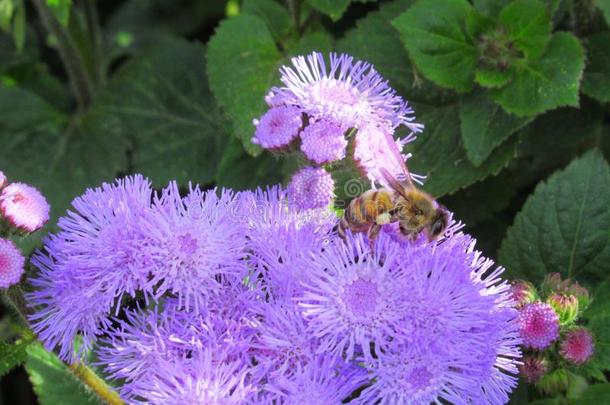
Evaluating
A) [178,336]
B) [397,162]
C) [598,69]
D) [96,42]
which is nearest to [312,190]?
[397,162]

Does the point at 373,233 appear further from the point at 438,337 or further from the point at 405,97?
the point at 405,97

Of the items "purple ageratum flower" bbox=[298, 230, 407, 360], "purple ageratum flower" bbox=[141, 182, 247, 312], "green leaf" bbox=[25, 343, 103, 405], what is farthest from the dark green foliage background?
"purple ageratum flower" bbox=[298, 230, 407, 360]

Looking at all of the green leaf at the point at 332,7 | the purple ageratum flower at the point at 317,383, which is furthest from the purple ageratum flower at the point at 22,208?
the green leaf at the point at 332,7

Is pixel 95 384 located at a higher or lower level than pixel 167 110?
lower

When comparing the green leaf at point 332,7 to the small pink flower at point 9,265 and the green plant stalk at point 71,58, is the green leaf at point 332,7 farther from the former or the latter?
the small pink flower at point 9,265

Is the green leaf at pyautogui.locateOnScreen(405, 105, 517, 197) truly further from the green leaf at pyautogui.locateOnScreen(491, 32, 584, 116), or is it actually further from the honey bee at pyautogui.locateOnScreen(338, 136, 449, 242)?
the honey bee at pyautogui.locateOnScreen(338, 136, 449, 242)
